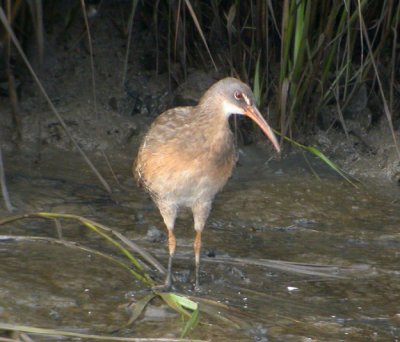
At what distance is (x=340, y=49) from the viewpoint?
6840mm

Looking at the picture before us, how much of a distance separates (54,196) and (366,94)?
7.08 ft

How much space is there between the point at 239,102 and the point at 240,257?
2.45 feet

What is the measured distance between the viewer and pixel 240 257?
5.35m

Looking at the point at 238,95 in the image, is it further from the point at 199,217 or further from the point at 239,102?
the point at 199,217

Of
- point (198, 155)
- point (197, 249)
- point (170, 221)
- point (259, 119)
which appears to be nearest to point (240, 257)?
point (197, 249)

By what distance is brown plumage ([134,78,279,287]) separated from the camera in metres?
5.10

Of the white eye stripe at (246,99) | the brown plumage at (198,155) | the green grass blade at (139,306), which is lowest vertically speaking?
the green grass blade at (139,306)

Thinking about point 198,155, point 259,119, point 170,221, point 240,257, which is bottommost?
point 240,257

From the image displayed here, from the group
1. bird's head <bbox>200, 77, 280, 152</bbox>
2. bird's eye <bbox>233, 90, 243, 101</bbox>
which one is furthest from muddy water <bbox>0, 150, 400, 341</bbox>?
bird's eye <bbox>233, 90, 243, 101</bbox>

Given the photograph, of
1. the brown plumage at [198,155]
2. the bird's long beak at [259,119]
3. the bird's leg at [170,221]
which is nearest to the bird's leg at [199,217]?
the brown plumage at [198,155]

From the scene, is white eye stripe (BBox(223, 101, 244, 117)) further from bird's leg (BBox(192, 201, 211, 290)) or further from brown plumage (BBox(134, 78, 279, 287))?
bird's leg (BBox(192, 201, 211, 290))

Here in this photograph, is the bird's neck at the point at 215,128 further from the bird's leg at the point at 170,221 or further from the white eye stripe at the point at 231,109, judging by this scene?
the bird's leg at the point at 170,221

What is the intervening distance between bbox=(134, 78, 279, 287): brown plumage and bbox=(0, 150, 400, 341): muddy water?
0.97ft

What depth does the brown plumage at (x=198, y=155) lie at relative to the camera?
5.10 meters
